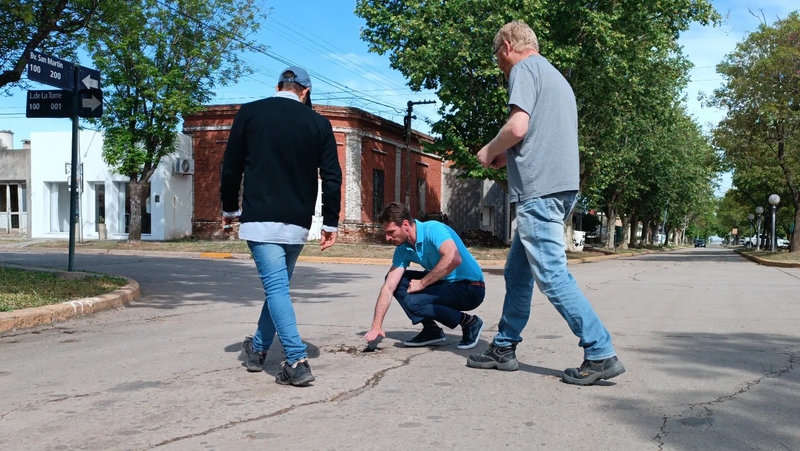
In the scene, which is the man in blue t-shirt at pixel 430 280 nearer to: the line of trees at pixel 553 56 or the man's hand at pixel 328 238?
the man's hand at pixel 328 238

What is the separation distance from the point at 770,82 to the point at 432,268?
27.3 meters

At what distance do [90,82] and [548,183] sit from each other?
845 centimetres

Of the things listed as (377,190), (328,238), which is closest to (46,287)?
(328,238)

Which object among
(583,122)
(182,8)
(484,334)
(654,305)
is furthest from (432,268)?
(583,122)

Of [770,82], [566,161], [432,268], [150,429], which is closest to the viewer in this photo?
[150,429]

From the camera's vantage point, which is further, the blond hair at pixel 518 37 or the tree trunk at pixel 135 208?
the tree trunk at pixel 135 208

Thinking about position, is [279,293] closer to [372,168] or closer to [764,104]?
[372,168]

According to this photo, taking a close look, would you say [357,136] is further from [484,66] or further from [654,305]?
[654,305]

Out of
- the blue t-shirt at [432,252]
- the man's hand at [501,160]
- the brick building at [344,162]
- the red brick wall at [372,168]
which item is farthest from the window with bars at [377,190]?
the man's hand at [501,160]

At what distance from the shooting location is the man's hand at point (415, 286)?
17.4 feet

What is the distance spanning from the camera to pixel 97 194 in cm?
2992

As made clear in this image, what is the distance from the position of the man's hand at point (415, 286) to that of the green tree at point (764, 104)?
85.1 ft

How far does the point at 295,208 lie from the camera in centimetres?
416

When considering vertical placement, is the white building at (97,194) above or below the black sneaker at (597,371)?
above
